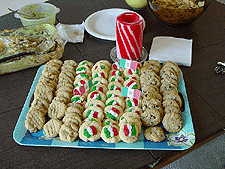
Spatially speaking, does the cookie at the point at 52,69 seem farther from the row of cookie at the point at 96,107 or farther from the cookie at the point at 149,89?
the cookie at the point at 149,89

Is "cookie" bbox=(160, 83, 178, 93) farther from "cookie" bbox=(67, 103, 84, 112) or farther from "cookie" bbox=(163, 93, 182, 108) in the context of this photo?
"cookie" bbox=(67, 103, 84, 112)

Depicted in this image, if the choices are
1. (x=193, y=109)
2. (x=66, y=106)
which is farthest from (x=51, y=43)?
(x=193, y=109)

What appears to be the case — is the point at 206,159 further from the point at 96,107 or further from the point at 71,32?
the point at 71,32

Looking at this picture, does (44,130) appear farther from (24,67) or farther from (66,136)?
(24,67)

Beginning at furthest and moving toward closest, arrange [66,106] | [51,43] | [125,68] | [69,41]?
[69,41] < [51,43] < [125,68] < [66,106]

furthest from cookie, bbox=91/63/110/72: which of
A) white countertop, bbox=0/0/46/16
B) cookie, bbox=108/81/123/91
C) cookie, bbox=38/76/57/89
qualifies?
white countertop, bbox=0/0/46/16

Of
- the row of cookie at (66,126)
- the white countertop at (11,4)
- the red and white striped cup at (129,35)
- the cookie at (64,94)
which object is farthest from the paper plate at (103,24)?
the white countertop at (11,4)

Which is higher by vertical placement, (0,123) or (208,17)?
(208,17)
